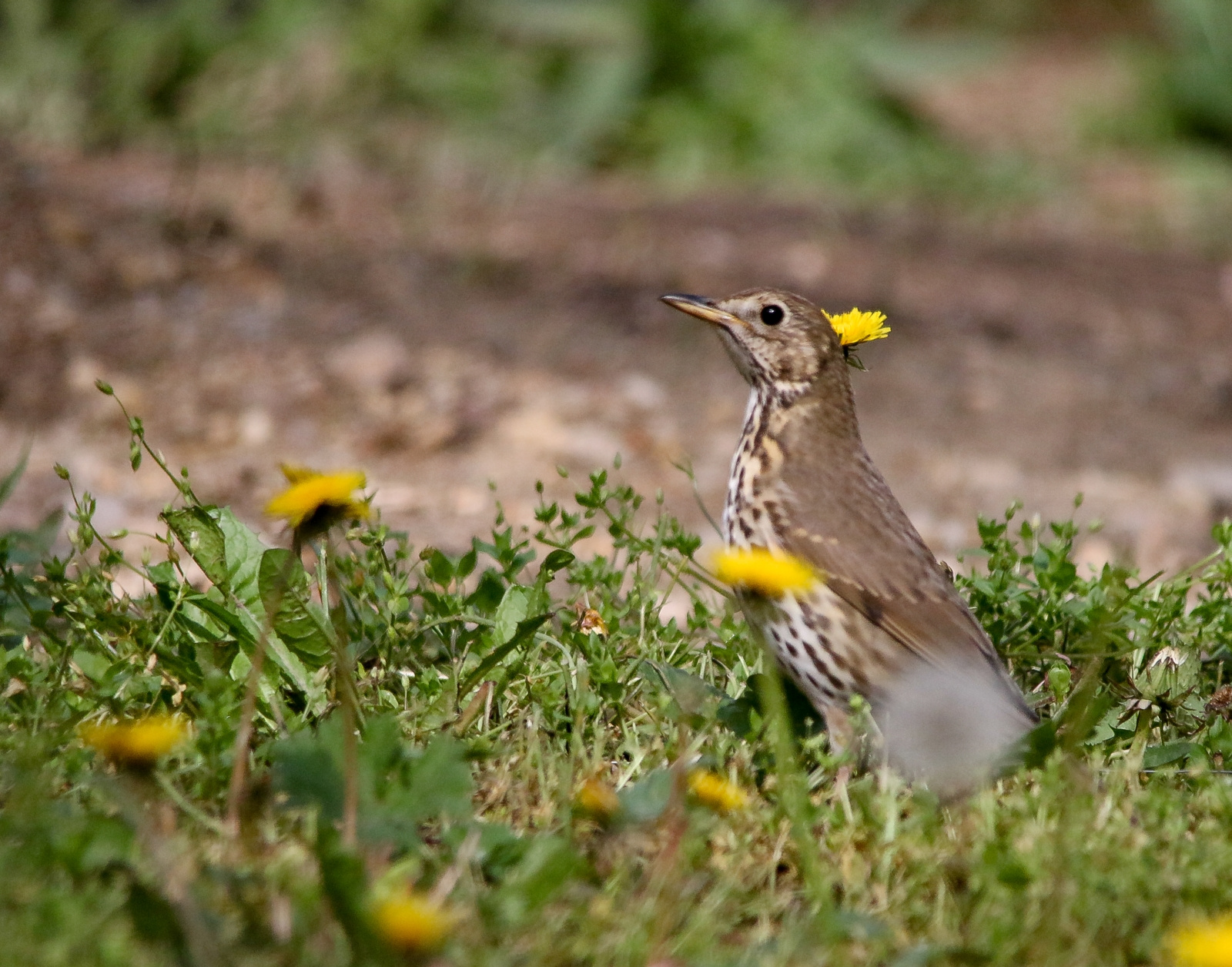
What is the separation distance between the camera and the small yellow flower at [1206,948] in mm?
2174

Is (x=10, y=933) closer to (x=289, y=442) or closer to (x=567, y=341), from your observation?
(x=289, y=442)

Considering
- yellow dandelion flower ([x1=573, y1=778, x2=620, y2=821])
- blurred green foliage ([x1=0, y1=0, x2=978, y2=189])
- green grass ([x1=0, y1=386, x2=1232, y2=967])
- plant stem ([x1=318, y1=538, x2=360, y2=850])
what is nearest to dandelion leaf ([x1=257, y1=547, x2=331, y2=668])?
green grass ([x1=0, y1=386, x2=1232, y2=967])

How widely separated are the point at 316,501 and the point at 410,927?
2.69 ft

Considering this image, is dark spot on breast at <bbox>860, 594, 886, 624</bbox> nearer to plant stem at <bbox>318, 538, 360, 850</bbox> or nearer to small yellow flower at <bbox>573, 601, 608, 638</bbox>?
small yellow flower at <bbox>573, 601, 608, 638</bbox>

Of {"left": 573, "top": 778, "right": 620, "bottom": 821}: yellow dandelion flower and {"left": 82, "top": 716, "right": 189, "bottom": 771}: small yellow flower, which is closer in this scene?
{"left": 82, "top": 716, "right": 189, "bottom": 771}: small yellow flower

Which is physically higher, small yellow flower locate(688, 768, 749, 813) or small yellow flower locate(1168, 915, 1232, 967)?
small yellow flower locate(1168, 915, 1232, 967)

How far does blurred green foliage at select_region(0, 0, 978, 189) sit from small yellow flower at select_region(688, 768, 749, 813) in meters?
6.60

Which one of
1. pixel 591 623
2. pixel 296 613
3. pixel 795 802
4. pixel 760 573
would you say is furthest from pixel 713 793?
pixel 296 613

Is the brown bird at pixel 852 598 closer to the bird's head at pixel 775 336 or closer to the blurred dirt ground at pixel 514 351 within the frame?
the bird's head at pixel 775 336

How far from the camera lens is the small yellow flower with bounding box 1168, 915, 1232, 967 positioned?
2.17 m

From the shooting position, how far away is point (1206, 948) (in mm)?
2193

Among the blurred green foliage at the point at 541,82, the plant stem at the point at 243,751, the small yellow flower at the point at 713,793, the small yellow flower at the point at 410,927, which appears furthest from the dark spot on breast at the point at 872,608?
the blurred green foliage at the point at 541,82

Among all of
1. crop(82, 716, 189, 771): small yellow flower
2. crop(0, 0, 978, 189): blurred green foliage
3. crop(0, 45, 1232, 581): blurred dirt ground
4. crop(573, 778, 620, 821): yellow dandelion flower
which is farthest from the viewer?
crop(0, 0, 978, 189): blurred green foliage

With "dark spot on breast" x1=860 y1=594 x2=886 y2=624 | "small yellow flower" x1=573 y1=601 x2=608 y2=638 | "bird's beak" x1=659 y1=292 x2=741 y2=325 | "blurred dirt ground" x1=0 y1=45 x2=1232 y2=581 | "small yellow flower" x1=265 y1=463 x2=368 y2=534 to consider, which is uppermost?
"small yellow flower" x1=265 y1=463 x2=368 y2=534
